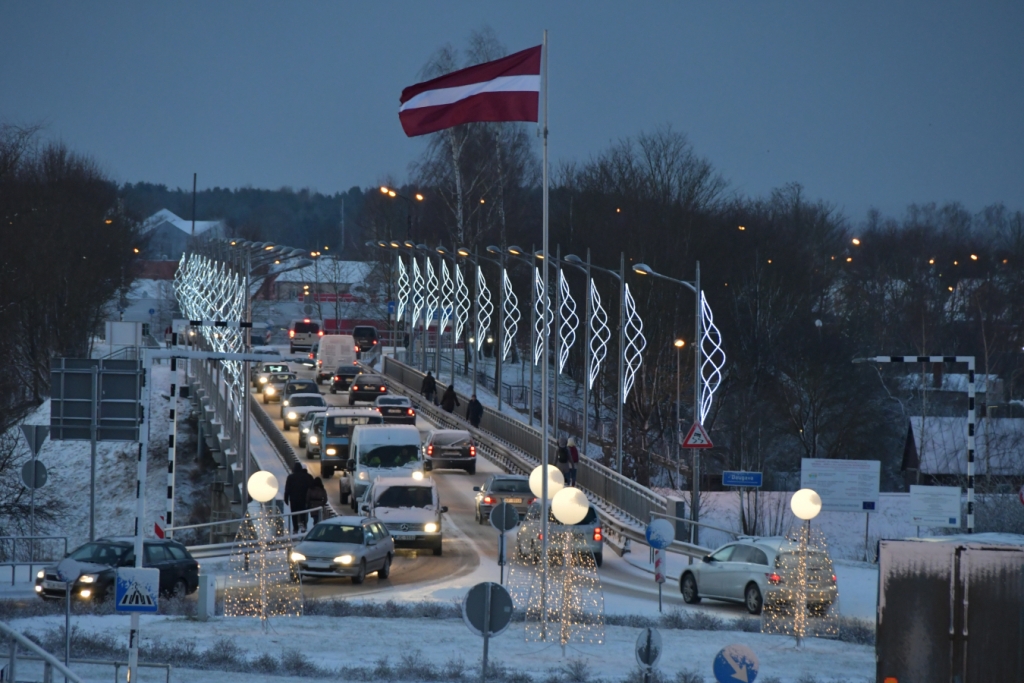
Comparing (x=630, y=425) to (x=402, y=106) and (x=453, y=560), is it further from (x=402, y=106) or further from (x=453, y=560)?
(x=402, y=106)

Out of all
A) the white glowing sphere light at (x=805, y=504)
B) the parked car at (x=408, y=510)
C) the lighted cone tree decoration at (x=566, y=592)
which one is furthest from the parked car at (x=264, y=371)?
the lighted cone tree decoration at (x=566, y=592)

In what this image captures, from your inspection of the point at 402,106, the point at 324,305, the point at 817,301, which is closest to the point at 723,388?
the point at 817,301

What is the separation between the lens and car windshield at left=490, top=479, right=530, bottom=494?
110 ft

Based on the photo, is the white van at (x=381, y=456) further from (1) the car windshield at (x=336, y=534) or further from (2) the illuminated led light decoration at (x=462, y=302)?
(2) the illuminated led light decoration at (x=462, y=302)

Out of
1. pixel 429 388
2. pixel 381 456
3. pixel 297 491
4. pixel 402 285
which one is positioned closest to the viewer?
pixel 297 491

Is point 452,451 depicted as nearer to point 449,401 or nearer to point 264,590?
point 449,401

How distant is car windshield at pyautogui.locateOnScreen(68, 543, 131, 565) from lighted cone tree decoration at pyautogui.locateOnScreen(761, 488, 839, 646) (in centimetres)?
1137

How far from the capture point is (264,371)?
7288cm

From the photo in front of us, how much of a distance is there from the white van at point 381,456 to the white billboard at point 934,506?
13.2 m

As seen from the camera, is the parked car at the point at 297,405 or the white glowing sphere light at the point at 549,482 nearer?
the white glowing sphere light at the point at 549,482

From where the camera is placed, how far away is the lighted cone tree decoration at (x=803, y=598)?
65.6 ft

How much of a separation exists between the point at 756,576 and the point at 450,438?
21949mm

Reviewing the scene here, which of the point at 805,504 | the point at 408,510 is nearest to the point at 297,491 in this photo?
the point at 408,510

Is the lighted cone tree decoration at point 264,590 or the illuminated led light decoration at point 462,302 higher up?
the illuminated led light decoration at point 462,302
